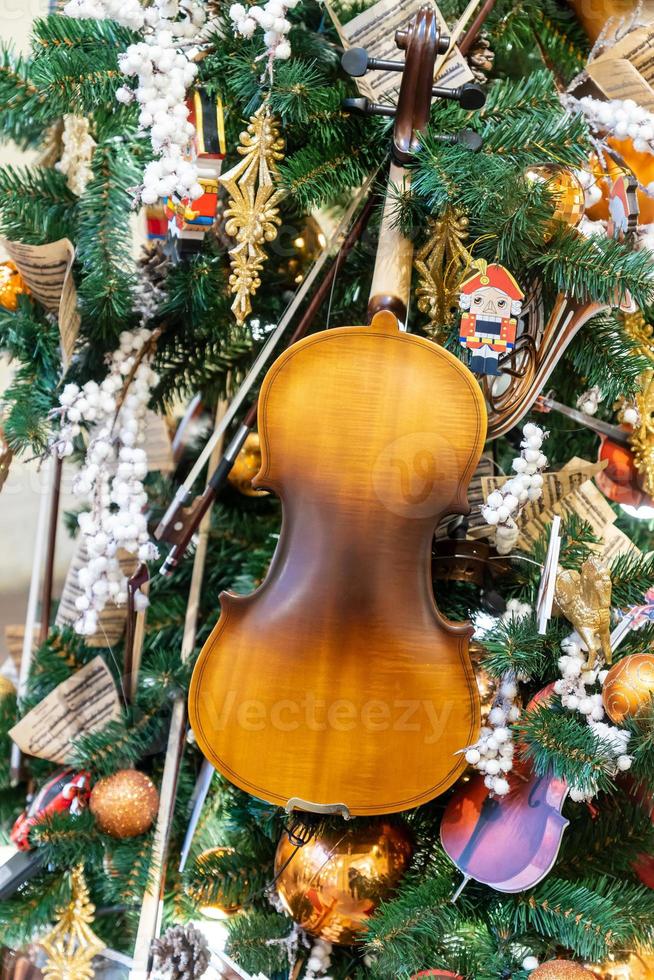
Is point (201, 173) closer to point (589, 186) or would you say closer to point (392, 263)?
point (392, 263)

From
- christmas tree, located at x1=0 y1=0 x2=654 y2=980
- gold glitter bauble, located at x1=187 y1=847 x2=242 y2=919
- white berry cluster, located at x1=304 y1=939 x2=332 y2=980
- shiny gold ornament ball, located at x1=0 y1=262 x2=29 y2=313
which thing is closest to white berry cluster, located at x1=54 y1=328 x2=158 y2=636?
christmas tree, located at x1=0 y1=0 x2=654 y2=980

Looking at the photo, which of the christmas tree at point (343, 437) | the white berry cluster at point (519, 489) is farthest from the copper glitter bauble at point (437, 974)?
the white berry cluster at point (519, 489)

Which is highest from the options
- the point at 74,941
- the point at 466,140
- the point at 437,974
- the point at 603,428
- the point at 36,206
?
the point at 466,140

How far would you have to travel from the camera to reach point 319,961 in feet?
2.64

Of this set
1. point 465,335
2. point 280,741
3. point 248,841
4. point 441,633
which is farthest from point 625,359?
point 248,841

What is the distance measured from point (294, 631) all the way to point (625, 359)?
0.35 meters

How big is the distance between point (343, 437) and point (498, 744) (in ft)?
0.84

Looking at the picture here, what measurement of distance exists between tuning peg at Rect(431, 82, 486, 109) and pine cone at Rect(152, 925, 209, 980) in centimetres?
69

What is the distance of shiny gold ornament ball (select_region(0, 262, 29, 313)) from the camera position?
0.88 meters

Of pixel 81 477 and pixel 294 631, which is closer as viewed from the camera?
pixel 294 631

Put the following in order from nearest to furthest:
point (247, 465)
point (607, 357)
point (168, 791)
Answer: point (607, 357)
point (168, 791)
point (247, 465)

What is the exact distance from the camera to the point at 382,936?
712mm

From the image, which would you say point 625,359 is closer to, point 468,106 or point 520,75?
point 468,106

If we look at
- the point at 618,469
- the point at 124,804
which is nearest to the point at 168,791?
the point at 124,804
